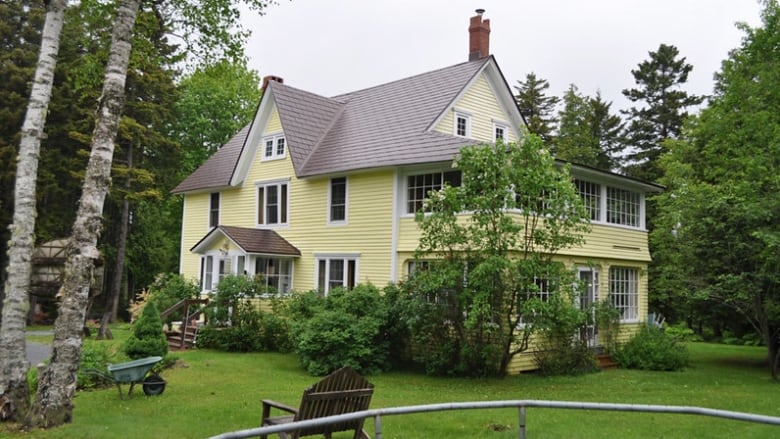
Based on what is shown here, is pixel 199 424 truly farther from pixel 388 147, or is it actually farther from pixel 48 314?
pixel 48 314

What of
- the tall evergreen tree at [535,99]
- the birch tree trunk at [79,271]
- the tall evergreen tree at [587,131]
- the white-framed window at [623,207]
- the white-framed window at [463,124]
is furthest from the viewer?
the tall evergreen tree at [535,99]

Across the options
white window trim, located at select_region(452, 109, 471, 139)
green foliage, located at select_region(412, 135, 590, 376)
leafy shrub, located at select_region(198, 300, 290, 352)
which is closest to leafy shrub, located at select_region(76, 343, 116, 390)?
leafy shrub, located at select_region(198, 300, 290, 352)

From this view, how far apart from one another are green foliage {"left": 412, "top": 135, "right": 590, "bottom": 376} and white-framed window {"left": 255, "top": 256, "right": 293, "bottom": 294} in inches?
313

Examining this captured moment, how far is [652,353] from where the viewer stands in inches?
722

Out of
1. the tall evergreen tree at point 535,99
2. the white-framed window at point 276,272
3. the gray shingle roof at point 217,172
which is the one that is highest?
the tall evergreen tree at point 535,99

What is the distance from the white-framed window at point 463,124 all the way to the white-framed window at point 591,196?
4709 mm

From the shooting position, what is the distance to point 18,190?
945 cm

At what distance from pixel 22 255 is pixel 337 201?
12.3 m

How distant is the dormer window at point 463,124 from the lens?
22.1m

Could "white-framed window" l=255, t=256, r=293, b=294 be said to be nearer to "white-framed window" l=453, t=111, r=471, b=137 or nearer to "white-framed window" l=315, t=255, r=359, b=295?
"white-framed window" l=315, t=255, r=359, b=295

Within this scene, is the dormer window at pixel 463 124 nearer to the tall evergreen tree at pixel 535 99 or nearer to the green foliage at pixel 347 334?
the green foliage at pixel 347 334

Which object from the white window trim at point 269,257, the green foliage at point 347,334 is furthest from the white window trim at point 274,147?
the green foliage at point 347,334

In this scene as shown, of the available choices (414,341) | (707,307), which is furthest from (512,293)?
(707,307)

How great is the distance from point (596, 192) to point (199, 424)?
14.1 meters
